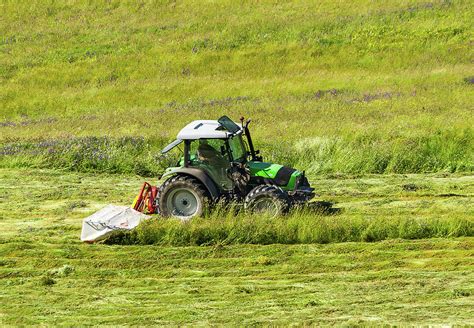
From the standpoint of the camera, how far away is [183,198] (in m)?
14.2

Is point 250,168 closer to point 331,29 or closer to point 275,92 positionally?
point 275,92

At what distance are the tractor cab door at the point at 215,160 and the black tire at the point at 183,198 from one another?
32cm

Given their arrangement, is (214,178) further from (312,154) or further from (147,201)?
(312,154)

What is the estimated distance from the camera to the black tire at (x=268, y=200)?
13.7 meters

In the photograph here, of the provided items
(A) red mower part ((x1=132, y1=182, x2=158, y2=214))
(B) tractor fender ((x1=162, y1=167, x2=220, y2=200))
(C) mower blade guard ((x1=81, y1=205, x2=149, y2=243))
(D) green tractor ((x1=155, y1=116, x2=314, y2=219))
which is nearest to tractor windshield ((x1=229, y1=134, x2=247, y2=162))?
(D) green tractor ((x1=155, y1=116, x2=314, y2=219))

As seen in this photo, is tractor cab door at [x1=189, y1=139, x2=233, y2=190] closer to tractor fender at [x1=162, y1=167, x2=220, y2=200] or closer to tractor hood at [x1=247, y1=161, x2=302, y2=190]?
tractor fender at [x1=162, y1=167, x2=220, y2=200]

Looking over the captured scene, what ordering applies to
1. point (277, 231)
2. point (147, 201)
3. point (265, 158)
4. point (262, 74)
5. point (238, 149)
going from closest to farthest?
point (277, 231)
point (238, 149)
point (147, 201)
point (265, 158)
point (262, 74)

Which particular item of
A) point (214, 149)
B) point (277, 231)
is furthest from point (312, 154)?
point (277, 231)

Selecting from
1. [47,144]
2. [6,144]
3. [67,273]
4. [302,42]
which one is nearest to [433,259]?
[67,273]

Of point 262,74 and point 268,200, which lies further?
point 262,74

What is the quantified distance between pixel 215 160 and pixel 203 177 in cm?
45

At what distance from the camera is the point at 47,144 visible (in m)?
21.5

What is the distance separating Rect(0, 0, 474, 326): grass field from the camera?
1086cm

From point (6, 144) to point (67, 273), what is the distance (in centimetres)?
1121
